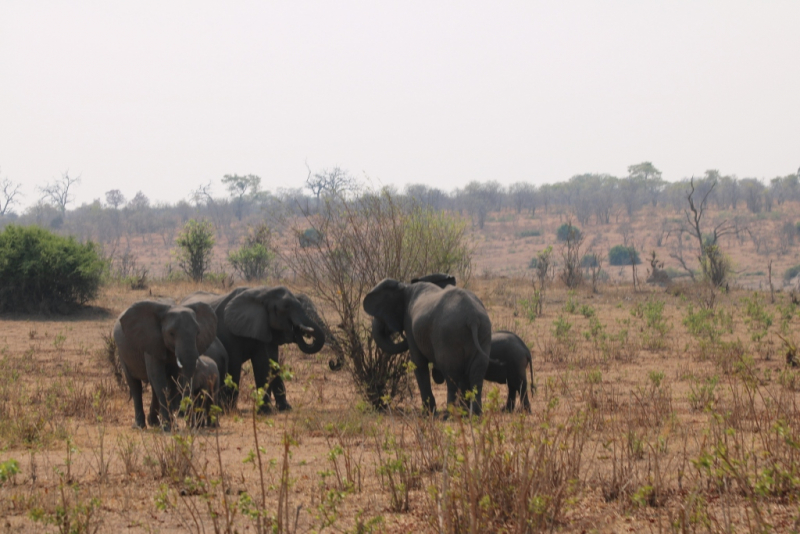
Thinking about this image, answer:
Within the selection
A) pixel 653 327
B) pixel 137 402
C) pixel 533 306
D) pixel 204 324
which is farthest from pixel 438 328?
pixel 533 306

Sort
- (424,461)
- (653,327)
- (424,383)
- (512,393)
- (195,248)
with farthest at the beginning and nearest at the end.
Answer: (195,248) → (653,327) → (512,393) → (424,383) → (424,461)

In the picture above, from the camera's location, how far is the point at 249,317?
9.95 metres

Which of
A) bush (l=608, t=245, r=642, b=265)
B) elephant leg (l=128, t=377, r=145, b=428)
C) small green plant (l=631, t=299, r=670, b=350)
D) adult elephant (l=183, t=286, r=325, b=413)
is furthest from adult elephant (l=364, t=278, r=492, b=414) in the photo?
bush (l=608, t=245, r=642, b=265)

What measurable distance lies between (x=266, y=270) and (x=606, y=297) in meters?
15.4

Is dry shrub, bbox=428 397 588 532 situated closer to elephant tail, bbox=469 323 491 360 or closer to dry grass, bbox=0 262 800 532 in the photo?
dry grass, bbox=0 262 800 532

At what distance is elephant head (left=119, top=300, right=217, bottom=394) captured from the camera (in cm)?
791

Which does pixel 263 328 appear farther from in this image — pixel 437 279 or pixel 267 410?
pixel 437 279

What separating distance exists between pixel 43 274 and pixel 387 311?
13.8 meters

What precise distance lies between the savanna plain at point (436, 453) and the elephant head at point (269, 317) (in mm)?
903

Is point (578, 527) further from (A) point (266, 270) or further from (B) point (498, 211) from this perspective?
(B) point (498, 211)

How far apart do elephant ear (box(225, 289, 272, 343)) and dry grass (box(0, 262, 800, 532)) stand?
3.07ft

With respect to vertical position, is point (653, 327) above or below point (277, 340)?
below

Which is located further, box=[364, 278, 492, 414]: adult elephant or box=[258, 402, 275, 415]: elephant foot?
box=[258, 402, 275, 415]: elephant foot

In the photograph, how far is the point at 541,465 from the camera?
173 inches
